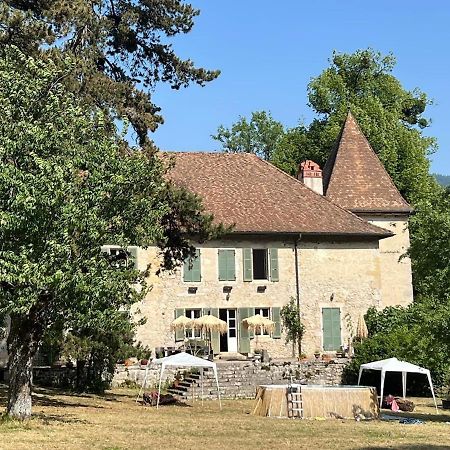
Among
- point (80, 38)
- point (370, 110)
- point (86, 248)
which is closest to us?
point (86, 248)

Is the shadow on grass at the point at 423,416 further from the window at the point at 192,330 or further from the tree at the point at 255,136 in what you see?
the tree at the point at 255,136

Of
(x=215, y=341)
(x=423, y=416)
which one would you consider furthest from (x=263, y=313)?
(x=423, y=416)

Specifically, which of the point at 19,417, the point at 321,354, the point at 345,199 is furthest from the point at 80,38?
the point at 345,199

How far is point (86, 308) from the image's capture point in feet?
51.1

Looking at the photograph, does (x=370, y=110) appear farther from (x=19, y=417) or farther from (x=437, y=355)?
(x=19, y=417)

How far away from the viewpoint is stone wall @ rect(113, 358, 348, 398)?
27219 mm

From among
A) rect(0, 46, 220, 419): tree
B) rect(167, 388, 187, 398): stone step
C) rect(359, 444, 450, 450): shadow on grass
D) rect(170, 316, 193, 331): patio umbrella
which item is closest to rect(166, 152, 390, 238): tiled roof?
rect(170, 316, 193, 331): patio umbrella

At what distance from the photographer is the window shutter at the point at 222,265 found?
32312mm

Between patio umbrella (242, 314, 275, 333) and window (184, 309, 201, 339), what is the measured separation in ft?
6.33

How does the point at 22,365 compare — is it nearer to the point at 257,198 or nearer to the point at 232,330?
the point at 232,330

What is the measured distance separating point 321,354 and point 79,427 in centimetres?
1780

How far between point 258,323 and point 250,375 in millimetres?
3485

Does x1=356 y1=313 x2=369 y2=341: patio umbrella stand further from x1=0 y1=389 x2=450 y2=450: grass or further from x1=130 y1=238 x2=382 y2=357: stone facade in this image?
x1=0 y1=389 x2=450 y2=450: grass

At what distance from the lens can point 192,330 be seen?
103 feet
